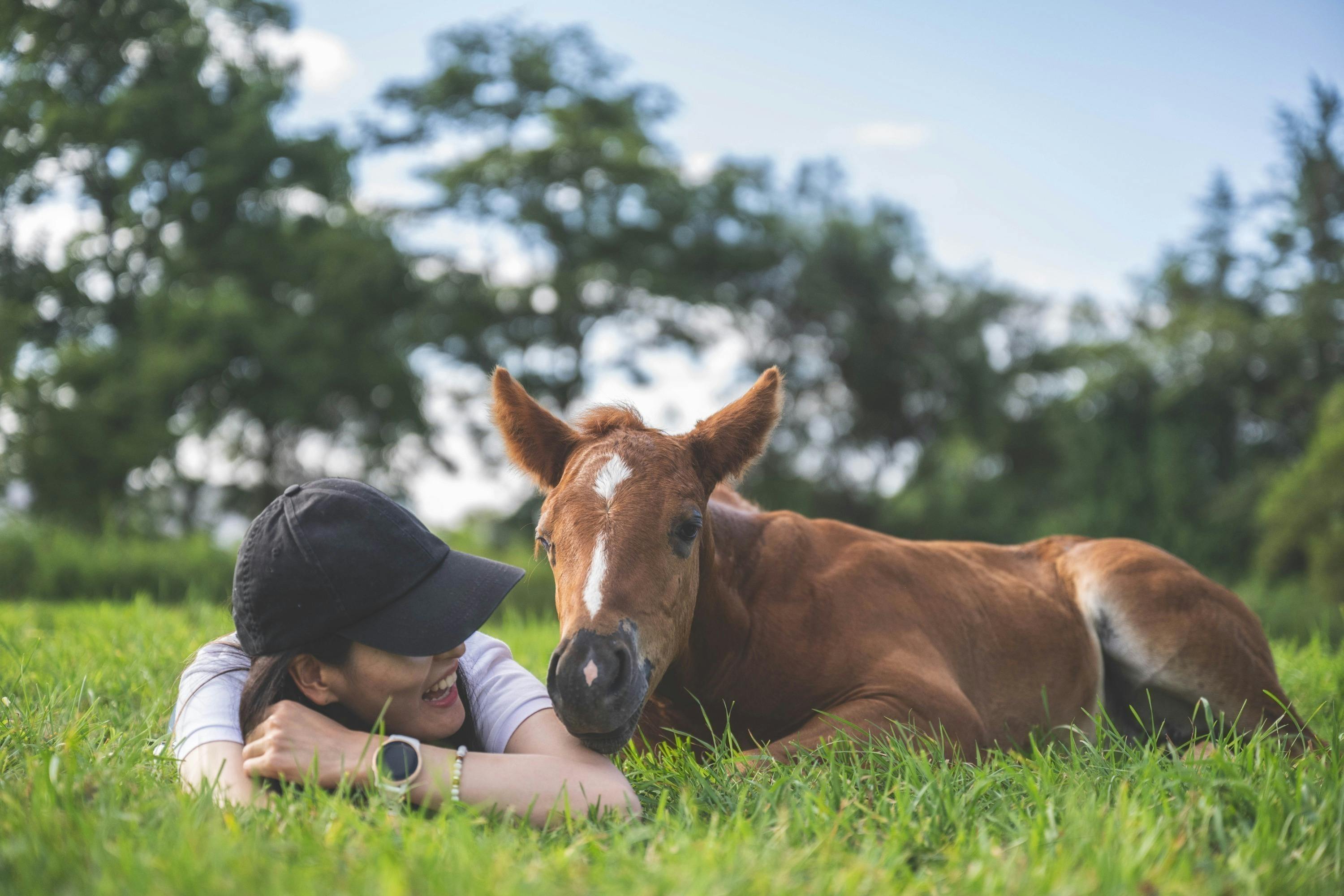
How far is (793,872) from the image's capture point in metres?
1.83

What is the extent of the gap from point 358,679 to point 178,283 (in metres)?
20.3

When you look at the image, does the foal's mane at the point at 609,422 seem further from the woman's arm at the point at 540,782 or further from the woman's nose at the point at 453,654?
the woman's arm at the point at 540,782

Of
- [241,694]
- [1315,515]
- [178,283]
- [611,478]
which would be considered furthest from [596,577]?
[178,283]

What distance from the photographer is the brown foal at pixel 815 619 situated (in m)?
2.84

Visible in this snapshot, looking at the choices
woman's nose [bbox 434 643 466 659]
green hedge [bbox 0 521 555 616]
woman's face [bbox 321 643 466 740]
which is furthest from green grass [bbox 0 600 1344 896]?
green hedge [bbox 0 521 555 616]

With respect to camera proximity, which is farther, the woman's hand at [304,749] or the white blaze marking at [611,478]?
the white blaze marking at [611,478]

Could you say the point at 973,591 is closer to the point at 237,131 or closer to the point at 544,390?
the point at 237,131

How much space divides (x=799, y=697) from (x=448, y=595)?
5.26 ft

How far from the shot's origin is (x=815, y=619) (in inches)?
144

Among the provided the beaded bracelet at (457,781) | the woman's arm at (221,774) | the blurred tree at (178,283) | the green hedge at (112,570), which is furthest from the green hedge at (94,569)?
the beaded bracelet at (457,781)

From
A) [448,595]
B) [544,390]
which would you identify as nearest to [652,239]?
[544,390]

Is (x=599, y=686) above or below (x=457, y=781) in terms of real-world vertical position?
above

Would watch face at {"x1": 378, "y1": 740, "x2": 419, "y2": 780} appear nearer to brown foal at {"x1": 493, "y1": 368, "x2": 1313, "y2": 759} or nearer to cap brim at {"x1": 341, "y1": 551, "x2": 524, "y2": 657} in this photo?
cap brim at {"x1": 341, "y1": 551, "x2": 524, "y2": 657}

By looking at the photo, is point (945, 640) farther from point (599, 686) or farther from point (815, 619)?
point (599, 686)
